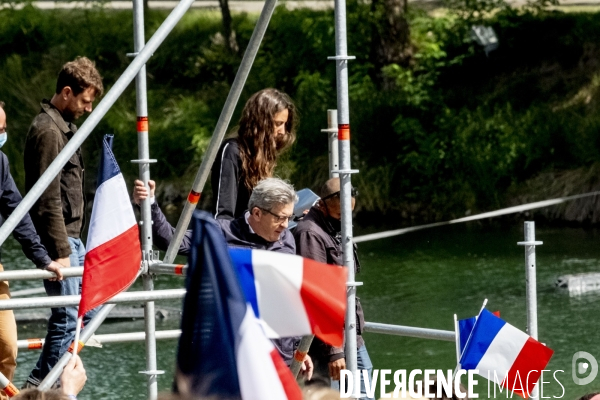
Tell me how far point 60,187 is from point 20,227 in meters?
0.25

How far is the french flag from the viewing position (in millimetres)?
5211

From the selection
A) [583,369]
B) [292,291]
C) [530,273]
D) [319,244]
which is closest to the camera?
[292,291]

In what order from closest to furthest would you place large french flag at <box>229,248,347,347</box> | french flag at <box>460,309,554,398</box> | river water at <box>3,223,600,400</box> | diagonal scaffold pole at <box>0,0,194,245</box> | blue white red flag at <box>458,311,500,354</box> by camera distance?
1. large french flag at <box>229,248,347,347</box>
2. diagonal scaffold pole at <box>0,0,194,245</box>
3. french flag at <box>460,309,554,398</box>
4. blue white red flag at <box>458,311,500,354</box>
5. river water at <box>3,223,600,400</box>

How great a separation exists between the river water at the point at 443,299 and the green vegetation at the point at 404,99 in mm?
2230

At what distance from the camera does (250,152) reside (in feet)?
16.8

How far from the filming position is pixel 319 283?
3729 mm

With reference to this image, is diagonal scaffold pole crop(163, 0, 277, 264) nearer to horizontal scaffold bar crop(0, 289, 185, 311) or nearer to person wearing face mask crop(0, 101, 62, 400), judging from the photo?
horizontal scaffold bar crop(0, 289, 185, 311)

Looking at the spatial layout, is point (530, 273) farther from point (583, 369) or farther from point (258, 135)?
point (583, 369)

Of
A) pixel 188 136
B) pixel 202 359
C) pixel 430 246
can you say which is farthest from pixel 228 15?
pixel 202 359

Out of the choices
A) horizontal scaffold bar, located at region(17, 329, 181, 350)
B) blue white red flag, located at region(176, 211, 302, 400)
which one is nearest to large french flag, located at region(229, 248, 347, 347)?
blue white red flag, located at region(176, 211, 302, 400)

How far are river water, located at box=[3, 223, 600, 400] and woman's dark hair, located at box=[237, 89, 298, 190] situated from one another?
12.0 feet

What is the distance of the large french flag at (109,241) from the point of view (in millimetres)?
4320

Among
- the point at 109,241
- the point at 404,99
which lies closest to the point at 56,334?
the point at 109,241

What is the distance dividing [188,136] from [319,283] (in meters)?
20.1
